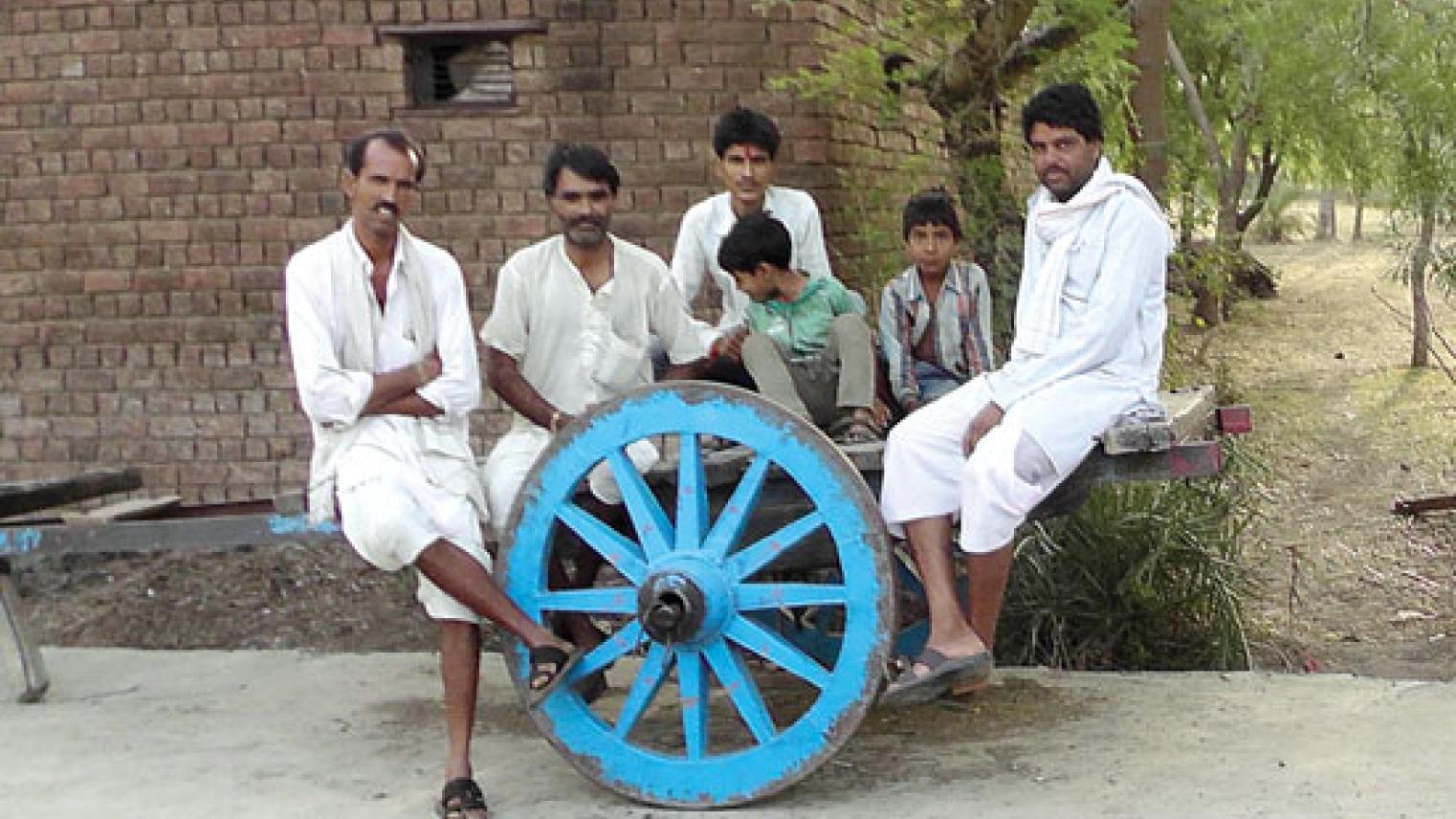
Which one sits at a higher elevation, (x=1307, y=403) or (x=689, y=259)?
(x=689, y=259)

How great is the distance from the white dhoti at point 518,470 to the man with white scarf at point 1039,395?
71 centimetres

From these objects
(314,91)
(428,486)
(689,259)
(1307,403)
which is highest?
(314,91)

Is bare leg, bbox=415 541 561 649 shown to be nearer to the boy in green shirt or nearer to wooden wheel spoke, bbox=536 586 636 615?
wooden wheel spoke, bbox=536 586 636 615

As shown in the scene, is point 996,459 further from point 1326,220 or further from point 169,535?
point 1326,220

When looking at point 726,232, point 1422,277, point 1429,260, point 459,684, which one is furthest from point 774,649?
point 1422,277

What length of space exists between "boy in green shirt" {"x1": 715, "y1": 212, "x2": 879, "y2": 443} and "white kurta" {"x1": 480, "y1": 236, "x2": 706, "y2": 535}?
0.84 ft

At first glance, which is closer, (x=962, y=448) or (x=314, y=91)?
(x=962, y=448)

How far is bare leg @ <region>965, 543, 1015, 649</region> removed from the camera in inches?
170

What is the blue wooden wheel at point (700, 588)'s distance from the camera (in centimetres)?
410

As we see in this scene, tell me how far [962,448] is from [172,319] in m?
4.54

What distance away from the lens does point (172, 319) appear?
7660 millimetres

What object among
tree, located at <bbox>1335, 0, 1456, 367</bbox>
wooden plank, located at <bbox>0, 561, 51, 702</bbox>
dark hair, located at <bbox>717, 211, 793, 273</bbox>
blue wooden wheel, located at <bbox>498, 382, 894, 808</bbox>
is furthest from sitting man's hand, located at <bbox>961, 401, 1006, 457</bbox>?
tree, located at <bbox>1335, 0, 1456, 367</bbox>

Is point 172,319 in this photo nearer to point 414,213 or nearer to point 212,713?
point 414,213

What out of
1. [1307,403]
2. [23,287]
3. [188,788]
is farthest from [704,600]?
[1307,403]
